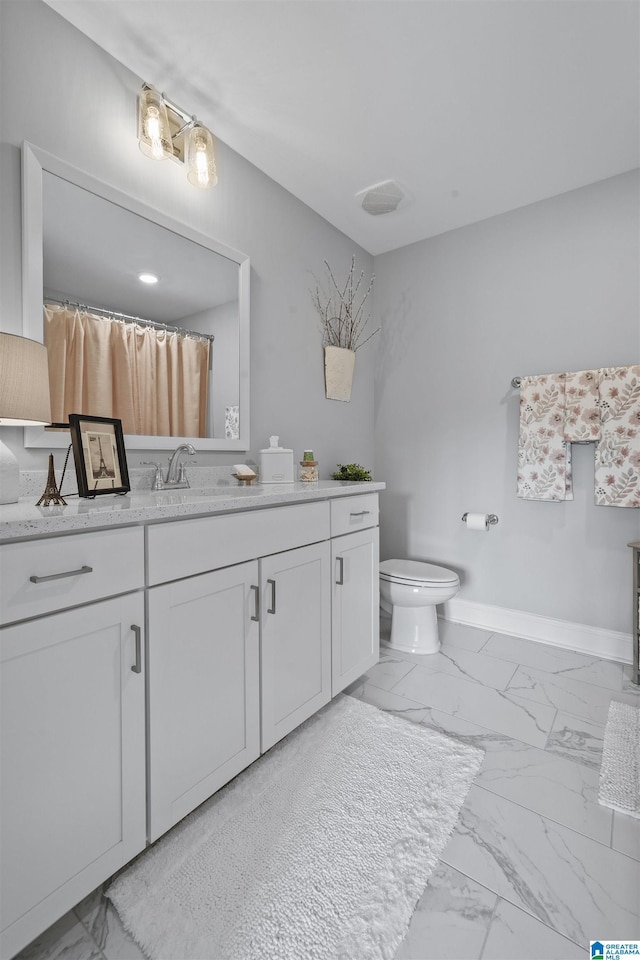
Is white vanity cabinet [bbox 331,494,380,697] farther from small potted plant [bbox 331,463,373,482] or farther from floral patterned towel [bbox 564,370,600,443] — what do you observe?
floral patterned towel [bbox 564,370,600,443]

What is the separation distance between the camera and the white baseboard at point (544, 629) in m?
2.28

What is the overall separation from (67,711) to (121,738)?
168 mm

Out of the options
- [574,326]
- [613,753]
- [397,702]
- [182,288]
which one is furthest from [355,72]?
[613,753]

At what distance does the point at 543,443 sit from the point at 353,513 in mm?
1230

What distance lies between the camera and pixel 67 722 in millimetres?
917

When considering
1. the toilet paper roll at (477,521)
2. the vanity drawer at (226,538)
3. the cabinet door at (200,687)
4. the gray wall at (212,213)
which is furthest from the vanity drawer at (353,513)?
the toilet paper roll at (477,521)

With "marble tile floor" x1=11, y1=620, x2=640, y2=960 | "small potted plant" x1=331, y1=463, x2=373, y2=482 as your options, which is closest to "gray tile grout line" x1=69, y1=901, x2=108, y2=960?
"marble tile floor" x1=11, y1=620, x2=640, y2=960

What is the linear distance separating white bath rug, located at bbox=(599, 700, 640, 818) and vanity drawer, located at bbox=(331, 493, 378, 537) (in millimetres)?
1199

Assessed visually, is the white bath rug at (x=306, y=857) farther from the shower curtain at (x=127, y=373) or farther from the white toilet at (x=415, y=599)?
the shower curtain at (x=127, y=373)

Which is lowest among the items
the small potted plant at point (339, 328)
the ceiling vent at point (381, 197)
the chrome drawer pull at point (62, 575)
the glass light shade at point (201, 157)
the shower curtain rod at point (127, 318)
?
the chrome drawer pull at point (62, 575)

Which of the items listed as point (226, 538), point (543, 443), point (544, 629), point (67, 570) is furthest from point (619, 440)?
point (67, 570)

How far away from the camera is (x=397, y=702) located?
1.91 m

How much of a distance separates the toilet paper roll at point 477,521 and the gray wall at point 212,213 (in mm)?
823

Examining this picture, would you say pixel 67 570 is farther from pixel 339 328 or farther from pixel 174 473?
pixel 339 328
